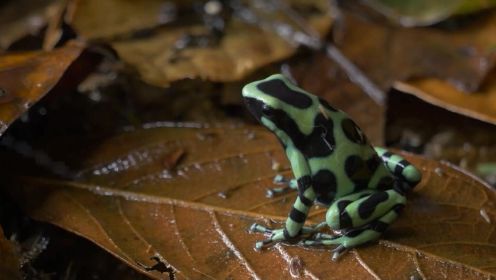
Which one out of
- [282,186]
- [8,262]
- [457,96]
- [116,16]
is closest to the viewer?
[8,262]

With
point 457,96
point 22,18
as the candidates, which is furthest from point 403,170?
point 22,18

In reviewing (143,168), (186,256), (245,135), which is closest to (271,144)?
(245,135)

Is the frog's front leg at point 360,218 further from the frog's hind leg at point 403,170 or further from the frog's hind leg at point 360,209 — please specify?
the frog's hind leg at point 403,170

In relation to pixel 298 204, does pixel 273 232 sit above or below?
below

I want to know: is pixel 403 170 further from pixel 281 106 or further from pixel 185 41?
pixel 185 41

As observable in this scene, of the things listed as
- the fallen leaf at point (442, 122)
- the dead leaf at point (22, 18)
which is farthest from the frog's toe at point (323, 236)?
the dead leaf at point (22, 18)

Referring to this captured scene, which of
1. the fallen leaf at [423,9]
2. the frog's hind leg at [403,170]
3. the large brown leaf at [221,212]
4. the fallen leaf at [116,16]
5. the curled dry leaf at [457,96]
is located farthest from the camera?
the fallen leaf at [423,9]

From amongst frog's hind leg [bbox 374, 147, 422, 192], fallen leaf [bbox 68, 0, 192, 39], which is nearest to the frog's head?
frog's hind leg [bbox 374, 147, 422, 192]

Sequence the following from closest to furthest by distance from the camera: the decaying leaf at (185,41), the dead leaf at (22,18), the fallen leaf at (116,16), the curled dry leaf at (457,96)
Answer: the curled dry leaf at (457,96) → the decaying leaf at (185,41) → the fallen leaf at (116,16) → the dead leaf at (22,18)
